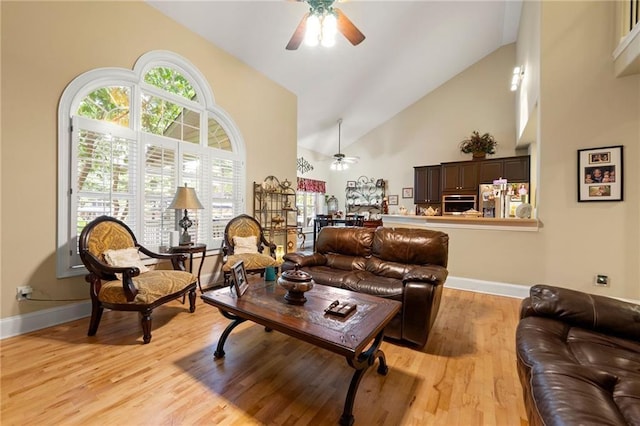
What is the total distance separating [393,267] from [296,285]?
1387mm

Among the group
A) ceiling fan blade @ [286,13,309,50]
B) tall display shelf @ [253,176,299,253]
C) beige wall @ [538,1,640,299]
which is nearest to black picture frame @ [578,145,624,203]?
beige wall @ [538,1,640,299]

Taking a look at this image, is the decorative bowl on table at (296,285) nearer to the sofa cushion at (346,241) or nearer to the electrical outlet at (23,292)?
the sofa cushion at (346,241)

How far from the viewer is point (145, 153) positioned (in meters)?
3.34

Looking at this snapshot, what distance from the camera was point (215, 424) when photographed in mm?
1498

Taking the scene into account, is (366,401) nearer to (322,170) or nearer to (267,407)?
(267,407)

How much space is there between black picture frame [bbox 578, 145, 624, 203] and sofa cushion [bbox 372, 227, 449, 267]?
6.15 feet

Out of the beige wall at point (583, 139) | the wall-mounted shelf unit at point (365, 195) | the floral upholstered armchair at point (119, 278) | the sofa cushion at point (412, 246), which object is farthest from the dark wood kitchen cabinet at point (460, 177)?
the floral upholstered armchair at point (119, 278)

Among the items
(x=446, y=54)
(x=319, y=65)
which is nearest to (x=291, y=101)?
(x=319, y=65)

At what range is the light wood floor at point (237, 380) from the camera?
61.7 inches

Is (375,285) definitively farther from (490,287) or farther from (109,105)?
(109,105)

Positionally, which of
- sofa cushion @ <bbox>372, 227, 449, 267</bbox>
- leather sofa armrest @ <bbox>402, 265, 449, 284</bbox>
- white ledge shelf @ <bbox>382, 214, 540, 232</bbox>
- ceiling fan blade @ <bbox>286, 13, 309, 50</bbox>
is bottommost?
leather sofa armrest @ <bbox>402, 265, 449, 284</bbox>

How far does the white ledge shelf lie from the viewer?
3.60 meters

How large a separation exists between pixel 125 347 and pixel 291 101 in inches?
188

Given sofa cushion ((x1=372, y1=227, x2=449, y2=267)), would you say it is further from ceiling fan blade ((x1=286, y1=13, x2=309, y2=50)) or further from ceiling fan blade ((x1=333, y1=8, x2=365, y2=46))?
ceiling fan blade ((x1=286, y1=13, x2=309, y2=50))
